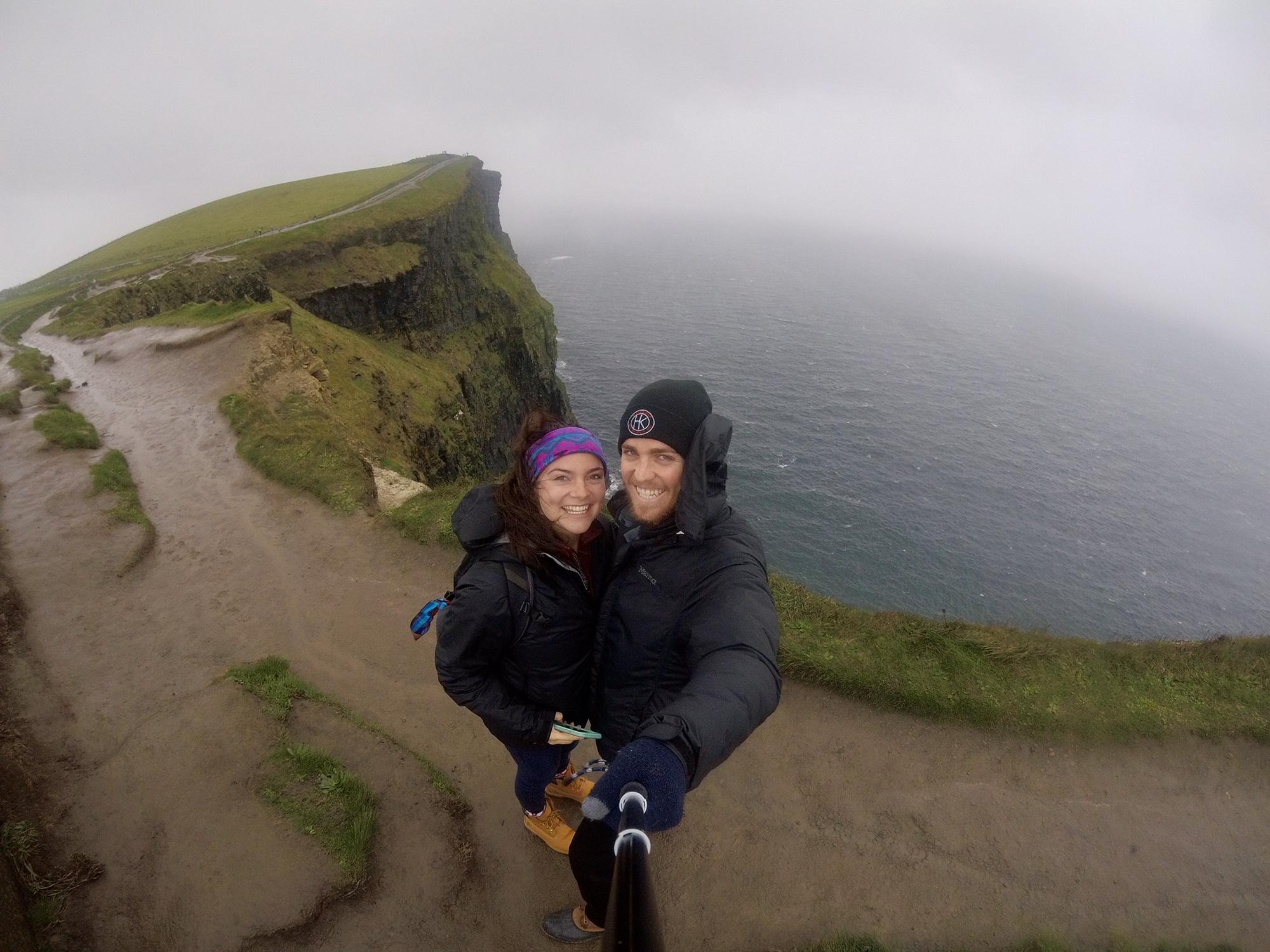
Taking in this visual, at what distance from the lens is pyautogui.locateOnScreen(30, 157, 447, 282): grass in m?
54.1

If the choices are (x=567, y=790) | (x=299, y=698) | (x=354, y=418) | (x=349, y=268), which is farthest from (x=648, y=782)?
(x=349, y=268)

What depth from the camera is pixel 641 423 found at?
431 centimetres

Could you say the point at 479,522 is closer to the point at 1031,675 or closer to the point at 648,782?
the point at 648,782

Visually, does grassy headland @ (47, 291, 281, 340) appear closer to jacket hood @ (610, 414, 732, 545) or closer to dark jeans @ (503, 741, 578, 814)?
dark jeans @ (503, 741, 578, 814)

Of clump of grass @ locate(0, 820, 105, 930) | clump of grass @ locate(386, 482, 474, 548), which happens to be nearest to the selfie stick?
clump of grass @ locate(0, 820, 105, 930)

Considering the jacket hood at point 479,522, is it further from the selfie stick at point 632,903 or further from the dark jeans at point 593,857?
the selfie stick at point 632,903

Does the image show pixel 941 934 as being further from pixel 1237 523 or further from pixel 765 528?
pixel 1237 523

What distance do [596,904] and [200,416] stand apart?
2192 centimetres

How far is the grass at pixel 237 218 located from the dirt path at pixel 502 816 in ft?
157

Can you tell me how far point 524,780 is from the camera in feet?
21.0

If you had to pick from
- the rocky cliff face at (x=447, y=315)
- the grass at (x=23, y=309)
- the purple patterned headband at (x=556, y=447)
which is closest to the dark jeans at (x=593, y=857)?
the purple patterned headband at (x=556, y=447)

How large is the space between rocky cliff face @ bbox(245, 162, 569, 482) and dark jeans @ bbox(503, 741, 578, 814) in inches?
968

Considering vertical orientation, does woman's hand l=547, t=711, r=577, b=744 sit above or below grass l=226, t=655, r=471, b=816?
above

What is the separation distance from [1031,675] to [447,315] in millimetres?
56963
